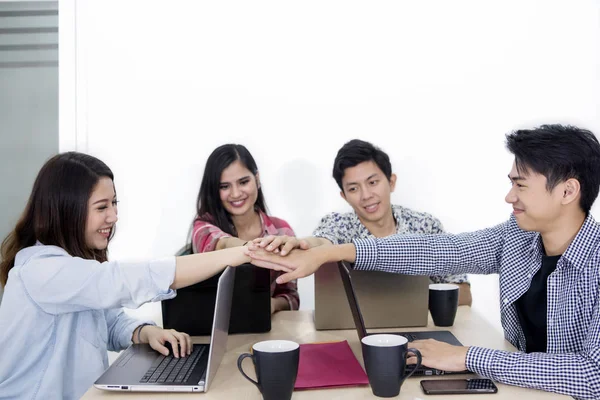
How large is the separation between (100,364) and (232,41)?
75.4 inches

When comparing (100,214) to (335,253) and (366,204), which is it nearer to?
(335,253)

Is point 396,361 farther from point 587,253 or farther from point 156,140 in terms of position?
point 156,140

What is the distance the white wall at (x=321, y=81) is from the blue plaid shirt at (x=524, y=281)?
1.36 m

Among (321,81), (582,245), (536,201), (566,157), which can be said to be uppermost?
(321,81)

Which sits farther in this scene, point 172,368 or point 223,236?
point 223,236

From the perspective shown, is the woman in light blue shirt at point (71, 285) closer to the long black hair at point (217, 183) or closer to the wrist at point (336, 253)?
the wrist at point (336, 253)

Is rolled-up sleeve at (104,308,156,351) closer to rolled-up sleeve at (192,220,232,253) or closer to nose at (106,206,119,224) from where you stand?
nose at (106,206,119,224)

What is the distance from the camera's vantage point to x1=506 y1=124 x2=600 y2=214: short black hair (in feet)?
4.67

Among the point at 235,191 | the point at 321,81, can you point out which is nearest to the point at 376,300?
the point at 235,191

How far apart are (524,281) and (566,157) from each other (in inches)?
13.2

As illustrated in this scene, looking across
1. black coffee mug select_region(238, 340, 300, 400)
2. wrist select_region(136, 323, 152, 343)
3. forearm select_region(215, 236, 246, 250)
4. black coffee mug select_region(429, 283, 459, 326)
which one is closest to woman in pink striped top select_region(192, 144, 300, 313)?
forearm select_region(215, 236, 246, 250)

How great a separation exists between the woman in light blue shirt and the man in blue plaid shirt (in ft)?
0.91

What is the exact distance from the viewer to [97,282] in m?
1.37

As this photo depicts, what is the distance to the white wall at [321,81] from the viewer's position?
9.70 feet
